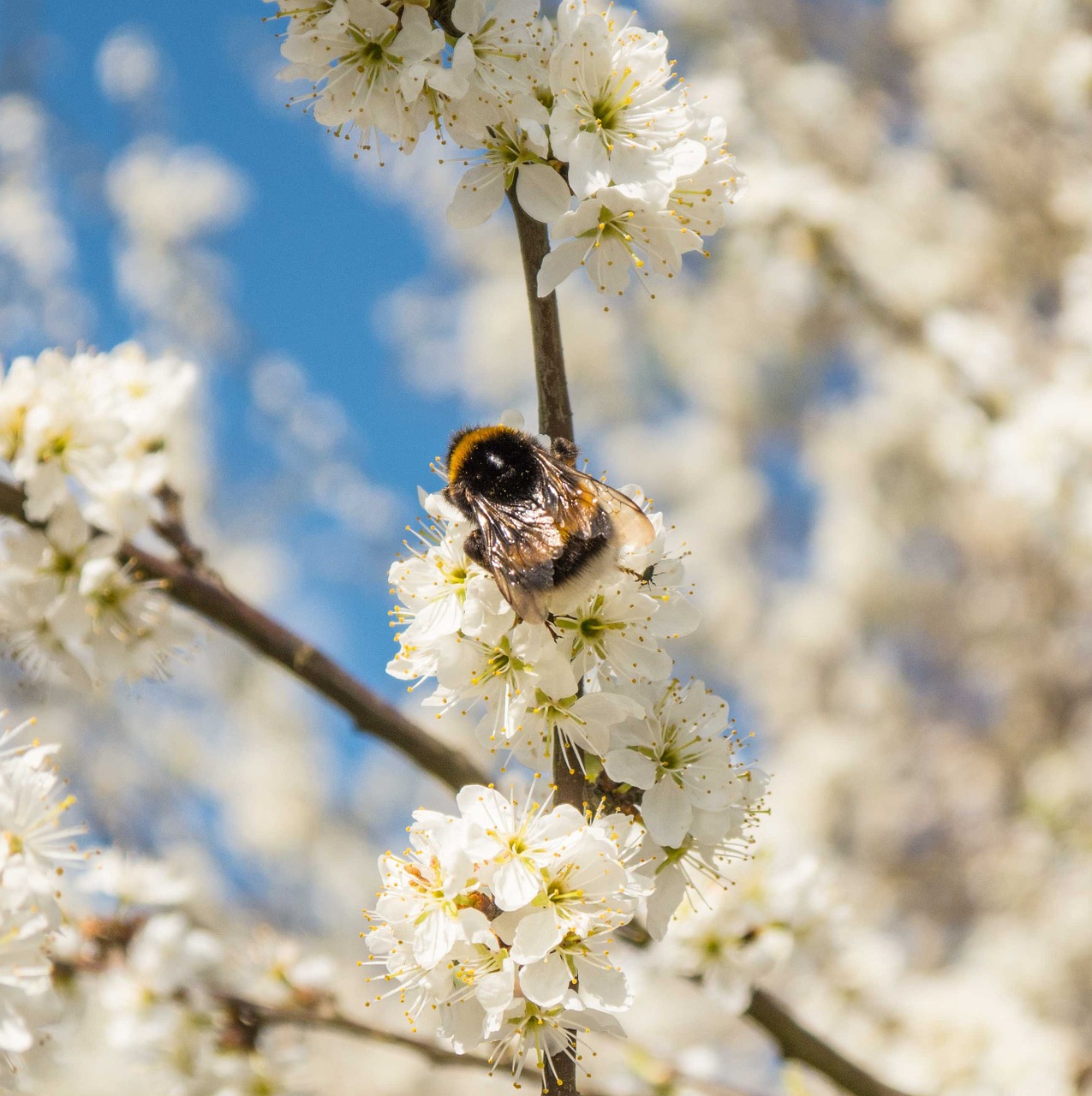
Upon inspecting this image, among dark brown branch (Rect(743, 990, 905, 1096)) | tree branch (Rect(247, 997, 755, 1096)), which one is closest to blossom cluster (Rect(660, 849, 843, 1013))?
dark brown branch (Rect(743, 990, 905, 1096))

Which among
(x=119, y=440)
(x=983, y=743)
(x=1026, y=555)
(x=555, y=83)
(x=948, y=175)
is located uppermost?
(x=948, y=175)

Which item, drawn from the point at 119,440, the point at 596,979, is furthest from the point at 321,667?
the point at 596,979

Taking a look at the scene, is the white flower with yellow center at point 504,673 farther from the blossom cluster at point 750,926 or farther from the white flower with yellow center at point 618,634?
the blossom cluster at point 750,926

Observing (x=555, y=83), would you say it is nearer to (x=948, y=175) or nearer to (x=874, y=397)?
A: (x=948, y=175)

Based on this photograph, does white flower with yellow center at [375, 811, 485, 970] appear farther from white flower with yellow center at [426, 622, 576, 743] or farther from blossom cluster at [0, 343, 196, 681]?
blossom cluster at [0, 343, 196, 681]

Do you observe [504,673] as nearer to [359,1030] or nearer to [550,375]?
[550,375]

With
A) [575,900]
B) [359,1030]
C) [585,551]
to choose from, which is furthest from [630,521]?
[359,1030]

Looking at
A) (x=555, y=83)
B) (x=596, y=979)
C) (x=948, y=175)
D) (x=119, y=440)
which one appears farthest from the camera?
(x=948, y=175)
